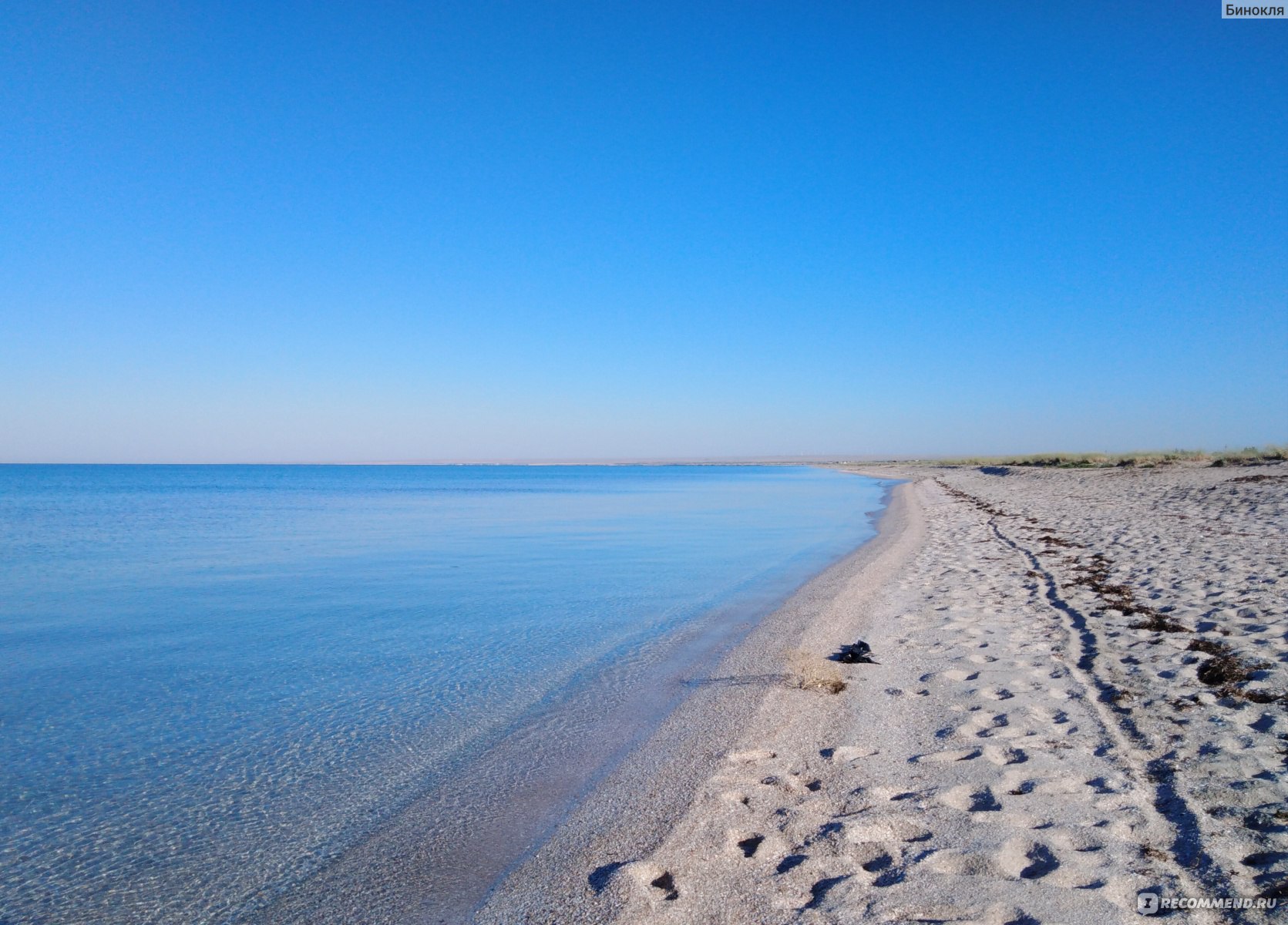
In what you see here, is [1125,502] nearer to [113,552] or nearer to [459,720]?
[459,720]

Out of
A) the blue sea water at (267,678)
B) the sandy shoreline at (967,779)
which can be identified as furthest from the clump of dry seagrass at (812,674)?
the blue sea water at (267,678)

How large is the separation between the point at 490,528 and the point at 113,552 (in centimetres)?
1093

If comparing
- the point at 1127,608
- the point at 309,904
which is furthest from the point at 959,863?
the point at 1127,608

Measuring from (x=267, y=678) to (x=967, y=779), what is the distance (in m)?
7.09

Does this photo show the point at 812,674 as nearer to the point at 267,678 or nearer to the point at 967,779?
the point at 967,779

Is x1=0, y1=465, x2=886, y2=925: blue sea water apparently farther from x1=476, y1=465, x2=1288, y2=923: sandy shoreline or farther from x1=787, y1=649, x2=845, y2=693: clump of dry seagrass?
x1=787, y1=649, x2=845, y2=693: clump of dry seagrass

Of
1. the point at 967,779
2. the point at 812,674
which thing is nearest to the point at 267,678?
the point at 812,674

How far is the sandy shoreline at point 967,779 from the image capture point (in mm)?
3467

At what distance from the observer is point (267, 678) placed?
306 inches

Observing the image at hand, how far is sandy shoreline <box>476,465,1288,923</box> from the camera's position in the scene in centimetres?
347

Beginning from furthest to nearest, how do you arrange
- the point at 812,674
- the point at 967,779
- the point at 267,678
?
1. the point at 267,678
2. the point at 812,674
3. the point at 967,779

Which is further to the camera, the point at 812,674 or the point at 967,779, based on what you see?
the point at 812,674

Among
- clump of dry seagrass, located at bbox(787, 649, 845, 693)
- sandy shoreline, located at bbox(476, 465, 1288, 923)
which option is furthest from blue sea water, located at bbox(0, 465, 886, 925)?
clump of dry seagrass, located at bbox(787, 649, 845, 693)

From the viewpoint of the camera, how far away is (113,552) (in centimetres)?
1889
